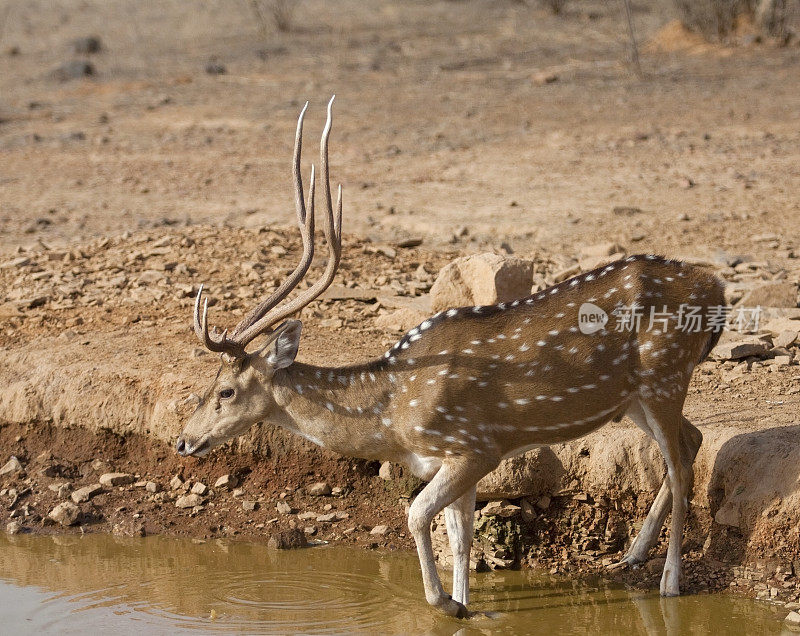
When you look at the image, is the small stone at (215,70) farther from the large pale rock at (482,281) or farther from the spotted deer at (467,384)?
the spotted deer at (467,384)

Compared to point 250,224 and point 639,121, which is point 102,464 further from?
point 639,121

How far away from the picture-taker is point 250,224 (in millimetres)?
12797

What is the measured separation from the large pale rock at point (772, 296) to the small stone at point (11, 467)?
5.66 meters

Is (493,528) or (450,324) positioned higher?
(450,324)

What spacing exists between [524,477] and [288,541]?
156cm

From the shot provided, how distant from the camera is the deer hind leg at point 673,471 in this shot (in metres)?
6.51

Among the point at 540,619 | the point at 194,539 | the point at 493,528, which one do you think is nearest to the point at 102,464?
the point at 194,539

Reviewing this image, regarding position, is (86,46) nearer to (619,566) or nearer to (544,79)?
(544,79)

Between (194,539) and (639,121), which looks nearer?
(194,539)

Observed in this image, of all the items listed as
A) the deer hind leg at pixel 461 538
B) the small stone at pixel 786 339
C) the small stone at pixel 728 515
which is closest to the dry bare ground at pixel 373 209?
the small stone at pixel 728 515

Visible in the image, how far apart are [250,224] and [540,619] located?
7133 mm

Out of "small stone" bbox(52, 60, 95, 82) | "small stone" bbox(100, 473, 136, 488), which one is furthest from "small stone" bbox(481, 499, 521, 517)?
"small stone" bbox(52, 60, 95, 82)

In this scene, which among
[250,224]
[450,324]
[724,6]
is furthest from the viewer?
[724,6]

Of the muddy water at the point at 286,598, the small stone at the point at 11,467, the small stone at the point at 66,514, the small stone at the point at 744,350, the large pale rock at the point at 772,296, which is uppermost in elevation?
the large pale rock at the point at 772,296
